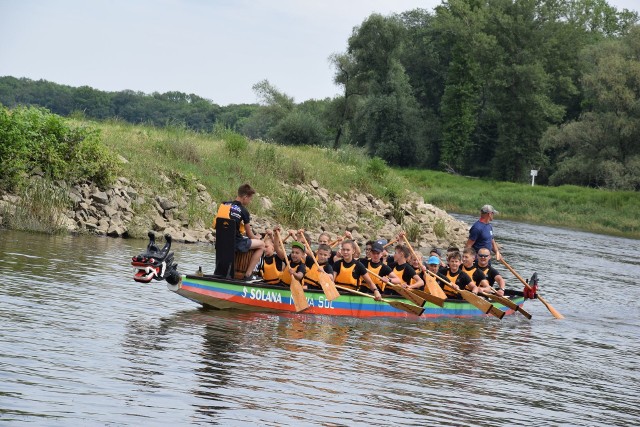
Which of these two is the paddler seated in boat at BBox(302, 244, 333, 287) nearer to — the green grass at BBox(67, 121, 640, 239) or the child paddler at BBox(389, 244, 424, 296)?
the child paddler at BBox(389, 244, 424, 296)

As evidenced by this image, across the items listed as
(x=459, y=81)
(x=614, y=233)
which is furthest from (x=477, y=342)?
(x=459, y=81)

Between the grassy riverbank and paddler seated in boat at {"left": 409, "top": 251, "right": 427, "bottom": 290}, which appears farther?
the grassy riverbank

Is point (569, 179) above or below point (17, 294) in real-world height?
above

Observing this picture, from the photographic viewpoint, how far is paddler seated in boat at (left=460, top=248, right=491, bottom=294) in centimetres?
1784

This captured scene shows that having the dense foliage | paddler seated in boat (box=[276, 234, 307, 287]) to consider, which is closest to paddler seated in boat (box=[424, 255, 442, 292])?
paddler seated in boat (box=[276, 234, 307, 287])

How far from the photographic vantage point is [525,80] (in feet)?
216

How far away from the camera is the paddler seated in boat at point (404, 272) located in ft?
56.3

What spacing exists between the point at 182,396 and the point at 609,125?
52.3 m

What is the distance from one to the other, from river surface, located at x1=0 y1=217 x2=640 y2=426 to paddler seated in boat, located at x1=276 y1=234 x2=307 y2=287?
2.12 ft

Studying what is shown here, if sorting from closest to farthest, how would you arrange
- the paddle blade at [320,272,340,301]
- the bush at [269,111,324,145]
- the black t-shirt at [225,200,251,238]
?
1. the black t-shirt at [225,200,251,238]
2. the paddle blade at [320,272,340,301]
3. the bush at [269,111,324,145]

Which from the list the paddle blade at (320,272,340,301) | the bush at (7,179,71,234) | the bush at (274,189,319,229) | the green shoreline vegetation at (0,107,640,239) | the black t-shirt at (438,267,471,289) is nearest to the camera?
the paddle blade at (320,272,340,301)

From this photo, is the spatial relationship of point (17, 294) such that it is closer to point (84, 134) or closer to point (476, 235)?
point (476, 235)

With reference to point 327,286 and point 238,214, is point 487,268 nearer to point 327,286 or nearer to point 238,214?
point 327,286

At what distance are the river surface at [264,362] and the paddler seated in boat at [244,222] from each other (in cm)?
109
